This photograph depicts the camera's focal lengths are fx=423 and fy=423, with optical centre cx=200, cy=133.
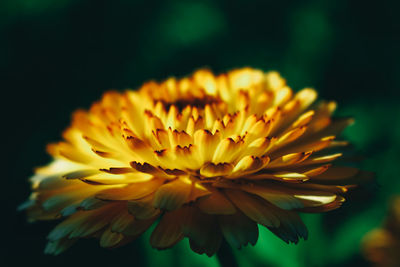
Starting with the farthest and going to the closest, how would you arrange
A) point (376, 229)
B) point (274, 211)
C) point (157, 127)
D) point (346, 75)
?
point (346, 75)
point (376, 229)
point (157, 127)
point (274, 211)

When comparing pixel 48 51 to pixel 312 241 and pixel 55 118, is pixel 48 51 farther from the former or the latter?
pixel 312 241

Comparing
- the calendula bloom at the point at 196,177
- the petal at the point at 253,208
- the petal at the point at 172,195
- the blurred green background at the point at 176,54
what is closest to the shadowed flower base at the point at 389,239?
the blurred green background at the point at 176,54

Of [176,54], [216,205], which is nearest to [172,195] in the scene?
[216,205]

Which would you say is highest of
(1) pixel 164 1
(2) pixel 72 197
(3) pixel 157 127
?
(1) pixel 164 1

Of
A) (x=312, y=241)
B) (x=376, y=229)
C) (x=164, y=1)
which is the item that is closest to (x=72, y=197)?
(x=312, y=241)

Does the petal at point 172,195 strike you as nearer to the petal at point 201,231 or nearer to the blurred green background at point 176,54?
the petal at point 201,231

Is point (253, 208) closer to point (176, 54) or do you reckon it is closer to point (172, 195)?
point (172, 195)
